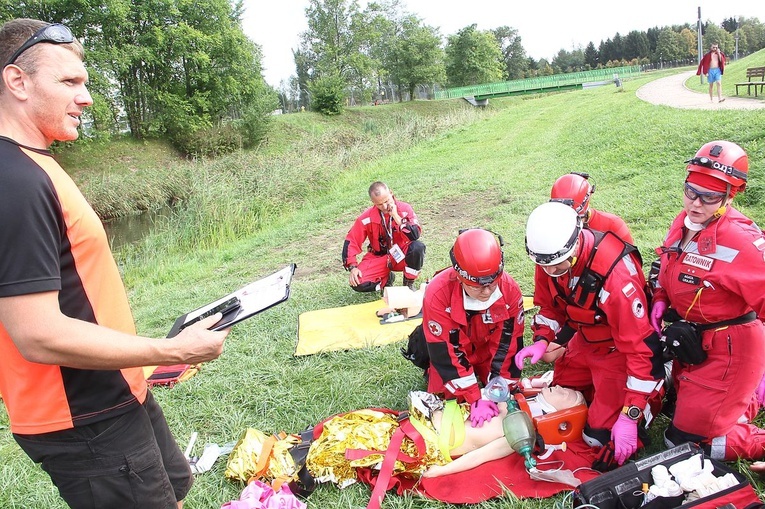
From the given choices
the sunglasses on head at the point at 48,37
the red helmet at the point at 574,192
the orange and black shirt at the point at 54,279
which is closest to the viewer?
the orange and black shirt at the point at 54,279

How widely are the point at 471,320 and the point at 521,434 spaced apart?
91 centimetres

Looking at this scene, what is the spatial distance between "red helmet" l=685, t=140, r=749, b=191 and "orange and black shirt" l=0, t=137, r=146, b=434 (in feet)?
9.67

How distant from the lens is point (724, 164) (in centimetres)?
267

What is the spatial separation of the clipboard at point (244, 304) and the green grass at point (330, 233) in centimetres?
152

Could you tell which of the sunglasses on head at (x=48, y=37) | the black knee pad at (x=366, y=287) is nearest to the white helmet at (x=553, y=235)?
the sunglasses on head at (x=48, y=37)

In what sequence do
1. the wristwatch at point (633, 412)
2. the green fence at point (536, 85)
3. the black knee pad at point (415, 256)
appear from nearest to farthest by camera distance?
1. the wristwatch at point (633, 412)
2. the black knee pad at point (415, 256)
3. the green fence at point (536, 85)

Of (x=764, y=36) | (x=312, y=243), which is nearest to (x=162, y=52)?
(x=312, y=243)

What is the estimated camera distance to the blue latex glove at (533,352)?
136 inches

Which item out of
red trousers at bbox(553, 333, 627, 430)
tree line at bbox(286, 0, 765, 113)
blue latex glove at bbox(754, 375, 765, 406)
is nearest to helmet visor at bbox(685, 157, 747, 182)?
red trousers at bbox(553, 333, 627, 430)

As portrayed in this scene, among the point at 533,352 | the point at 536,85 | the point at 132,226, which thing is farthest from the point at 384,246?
the point at 536,85

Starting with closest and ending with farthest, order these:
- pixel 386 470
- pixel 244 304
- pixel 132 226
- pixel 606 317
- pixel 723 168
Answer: pixel 244 304
pixel 723 168
pixel 386 470
pixel 606 317
pixel 132 226

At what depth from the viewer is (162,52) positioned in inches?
1093

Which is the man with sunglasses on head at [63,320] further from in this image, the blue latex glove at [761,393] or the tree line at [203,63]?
the tree line at [203,63]

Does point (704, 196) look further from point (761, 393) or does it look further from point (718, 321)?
point (761, 393)
